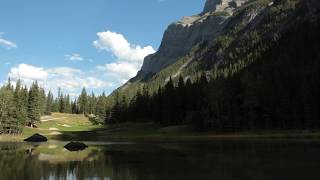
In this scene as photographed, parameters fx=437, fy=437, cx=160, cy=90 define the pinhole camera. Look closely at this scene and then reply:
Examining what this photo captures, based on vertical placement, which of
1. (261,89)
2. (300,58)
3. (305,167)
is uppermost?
(300,58)

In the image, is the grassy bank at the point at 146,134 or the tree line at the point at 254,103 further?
the tree line at the point at 254,103

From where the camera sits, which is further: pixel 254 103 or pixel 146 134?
pixel 146 134

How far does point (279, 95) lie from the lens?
11419 centimetres

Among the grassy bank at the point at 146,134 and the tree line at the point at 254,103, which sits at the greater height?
the tree line at the point at 254,103

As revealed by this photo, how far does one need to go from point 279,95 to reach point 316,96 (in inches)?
359

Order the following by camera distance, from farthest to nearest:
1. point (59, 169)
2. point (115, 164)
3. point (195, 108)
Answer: point (195, 108) → point (115, 164) → point (59, 169)

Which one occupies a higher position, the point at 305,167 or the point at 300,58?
the point at 300,58

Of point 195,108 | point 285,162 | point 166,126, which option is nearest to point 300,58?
point 195,108

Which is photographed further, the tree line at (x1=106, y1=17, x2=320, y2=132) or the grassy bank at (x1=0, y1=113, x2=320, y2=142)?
the tree line at (x1=106, y1=17, x2=320, y2=132)

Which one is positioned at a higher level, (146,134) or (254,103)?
(254,103)

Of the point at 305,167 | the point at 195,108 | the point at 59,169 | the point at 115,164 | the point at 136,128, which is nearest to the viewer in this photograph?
the point at 305,167

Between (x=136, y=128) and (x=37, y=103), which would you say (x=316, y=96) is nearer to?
(x=136, y=128)

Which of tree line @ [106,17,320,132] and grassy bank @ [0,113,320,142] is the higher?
tree line @ [106,17,320,132]

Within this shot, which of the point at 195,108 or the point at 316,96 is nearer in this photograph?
the point at 316,96
